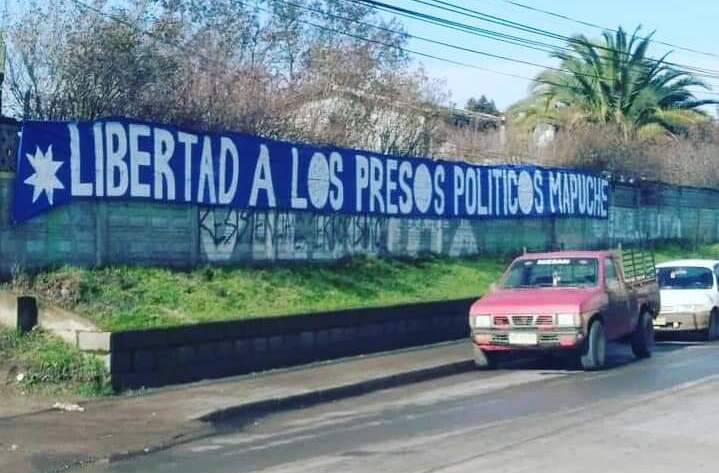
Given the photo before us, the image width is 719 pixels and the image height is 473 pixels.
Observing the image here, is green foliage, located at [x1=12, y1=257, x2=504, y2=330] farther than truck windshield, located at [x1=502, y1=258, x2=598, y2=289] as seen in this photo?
No

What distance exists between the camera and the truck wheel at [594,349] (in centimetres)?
1761

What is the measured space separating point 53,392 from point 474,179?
14.6m

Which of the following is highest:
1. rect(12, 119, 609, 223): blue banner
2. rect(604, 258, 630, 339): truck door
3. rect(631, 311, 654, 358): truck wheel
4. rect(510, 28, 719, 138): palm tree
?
rect(510, 28, 719, 138): palm tree

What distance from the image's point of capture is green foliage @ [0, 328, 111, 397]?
14.4m

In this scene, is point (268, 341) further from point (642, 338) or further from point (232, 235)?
point (642, 338)

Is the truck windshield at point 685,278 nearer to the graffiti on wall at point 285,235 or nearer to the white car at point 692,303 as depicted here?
the white car at point 692,303

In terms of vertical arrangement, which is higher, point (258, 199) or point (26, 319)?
point (258, 199)

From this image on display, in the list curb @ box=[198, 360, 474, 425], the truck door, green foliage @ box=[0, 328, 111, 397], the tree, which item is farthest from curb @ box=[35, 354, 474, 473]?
the tree

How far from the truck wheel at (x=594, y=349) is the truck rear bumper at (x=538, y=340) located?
10.6 inches

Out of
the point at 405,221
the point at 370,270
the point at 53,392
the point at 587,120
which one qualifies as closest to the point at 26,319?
the point at 53,392

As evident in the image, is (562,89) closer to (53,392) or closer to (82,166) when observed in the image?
(82,166)

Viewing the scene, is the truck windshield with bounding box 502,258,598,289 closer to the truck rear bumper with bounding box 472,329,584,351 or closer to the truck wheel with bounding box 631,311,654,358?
the truck rear bumper with bounding box 472,329,584,351

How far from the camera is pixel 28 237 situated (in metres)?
16.4

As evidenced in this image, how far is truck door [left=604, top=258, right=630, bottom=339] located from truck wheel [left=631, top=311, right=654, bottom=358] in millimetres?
596
